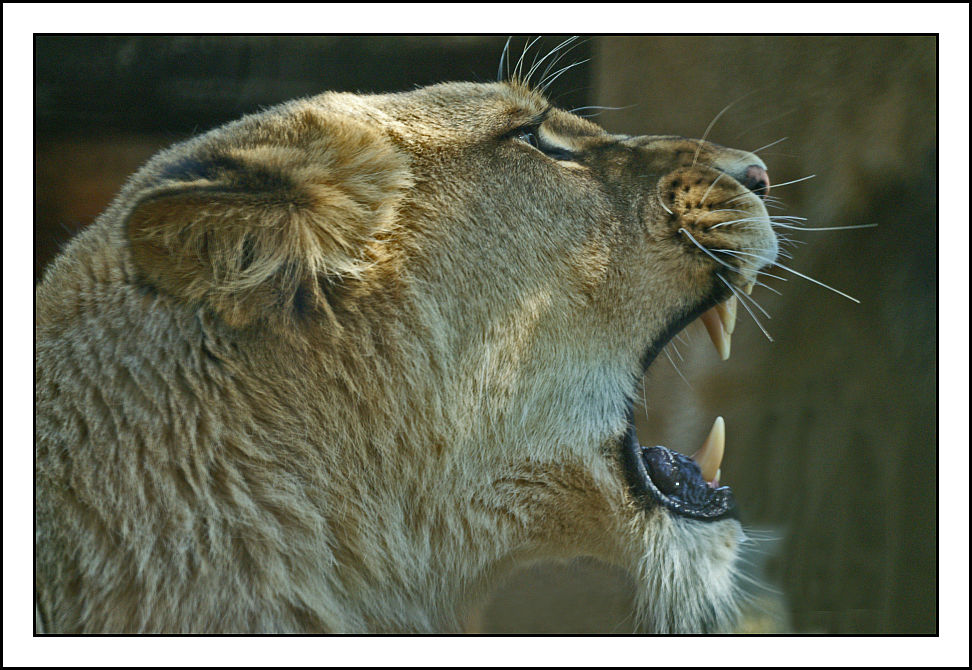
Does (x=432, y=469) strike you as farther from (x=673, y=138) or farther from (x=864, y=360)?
(x=864, y=360)

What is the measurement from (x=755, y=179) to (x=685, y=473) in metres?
0.64

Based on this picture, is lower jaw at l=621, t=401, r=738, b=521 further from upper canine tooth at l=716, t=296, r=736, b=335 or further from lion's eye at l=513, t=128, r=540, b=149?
lion's eye at l=513, t=128, r=540, b=149

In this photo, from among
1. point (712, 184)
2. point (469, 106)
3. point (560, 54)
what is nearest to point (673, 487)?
point (712, 184)

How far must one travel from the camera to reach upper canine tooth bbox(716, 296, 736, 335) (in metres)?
1.80

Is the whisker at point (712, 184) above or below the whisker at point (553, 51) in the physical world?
below

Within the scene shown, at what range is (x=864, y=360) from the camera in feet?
7.61

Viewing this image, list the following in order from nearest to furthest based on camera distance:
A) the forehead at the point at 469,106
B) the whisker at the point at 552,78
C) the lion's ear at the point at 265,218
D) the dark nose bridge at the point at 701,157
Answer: the lion's ear at the point at 265,218 < the forehead at the point at 469,106 < the dark nose bridge at the point at 701,157 < the whisker at the point at 552,78

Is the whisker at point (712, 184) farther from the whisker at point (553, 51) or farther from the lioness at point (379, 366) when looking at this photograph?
the whisker at point (553, 51)

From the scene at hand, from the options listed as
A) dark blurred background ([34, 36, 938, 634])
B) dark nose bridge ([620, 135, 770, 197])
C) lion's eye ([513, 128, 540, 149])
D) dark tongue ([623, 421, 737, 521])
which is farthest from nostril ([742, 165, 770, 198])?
dark tongue ([623, 421, 737, 521])

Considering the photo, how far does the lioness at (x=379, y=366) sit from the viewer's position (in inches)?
53.2

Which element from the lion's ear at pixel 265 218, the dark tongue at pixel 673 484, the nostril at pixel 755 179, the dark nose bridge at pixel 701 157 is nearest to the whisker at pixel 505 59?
the dark nose bridge at pixel 701 157

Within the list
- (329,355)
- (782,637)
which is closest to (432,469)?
(329,355)

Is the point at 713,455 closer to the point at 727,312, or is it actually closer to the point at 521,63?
the point at 727,312

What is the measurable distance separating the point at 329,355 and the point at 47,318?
498mm
